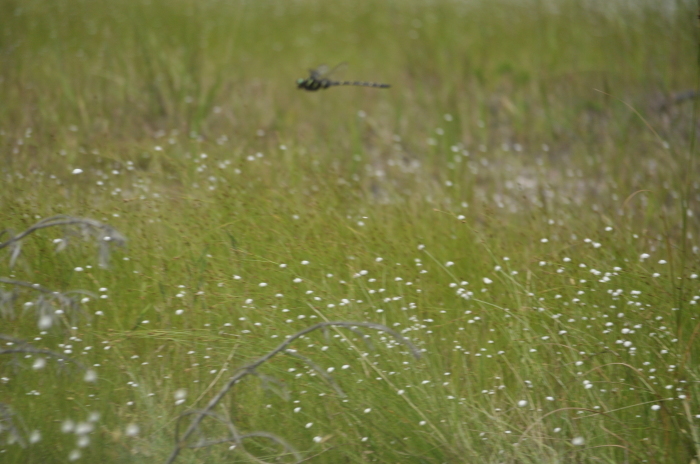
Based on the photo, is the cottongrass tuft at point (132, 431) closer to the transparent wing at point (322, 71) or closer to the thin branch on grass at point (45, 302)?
the thin branch on grass at point (45, 302)

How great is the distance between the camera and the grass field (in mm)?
2506

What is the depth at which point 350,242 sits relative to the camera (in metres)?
3.58

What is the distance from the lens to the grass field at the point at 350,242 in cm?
251

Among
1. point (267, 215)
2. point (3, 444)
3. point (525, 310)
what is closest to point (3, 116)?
point (267, 215)

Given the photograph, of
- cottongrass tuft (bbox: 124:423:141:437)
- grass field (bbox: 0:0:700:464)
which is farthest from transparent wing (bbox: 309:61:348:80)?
cottongrass tuft (bbox: 124:423:141:437)

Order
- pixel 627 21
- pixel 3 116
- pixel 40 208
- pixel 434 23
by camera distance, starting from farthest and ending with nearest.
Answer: pixel 434 23, pixel 627 21, pixel 3 116, pixel 40 208

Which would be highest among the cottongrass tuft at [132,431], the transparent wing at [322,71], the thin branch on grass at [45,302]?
the transparent wing at [322,71]

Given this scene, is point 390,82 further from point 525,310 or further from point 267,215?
point 525,310

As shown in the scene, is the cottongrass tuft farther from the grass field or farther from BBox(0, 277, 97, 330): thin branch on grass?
BBox(0, 277, 97, 330): thin branch on grass

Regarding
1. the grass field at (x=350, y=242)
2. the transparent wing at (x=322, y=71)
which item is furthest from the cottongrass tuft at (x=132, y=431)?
the transparent wing at (x=322, y=71)

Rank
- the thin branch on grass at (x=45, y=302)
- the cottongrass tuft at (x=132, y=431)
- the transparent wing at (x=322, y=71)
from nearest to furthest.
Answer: the cottongrass tuft at (x=132, y=431)
the thin branch on grass at (x=45, y=302)
the transparent wing at (x=322, y=71)

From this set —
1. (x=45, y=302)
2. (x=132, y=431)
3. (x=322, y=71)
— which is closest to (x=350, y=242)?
(x=45, y=302)

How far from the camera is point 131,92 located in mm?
5602

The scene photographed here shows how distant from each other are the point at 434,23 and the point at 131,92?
3895mm
